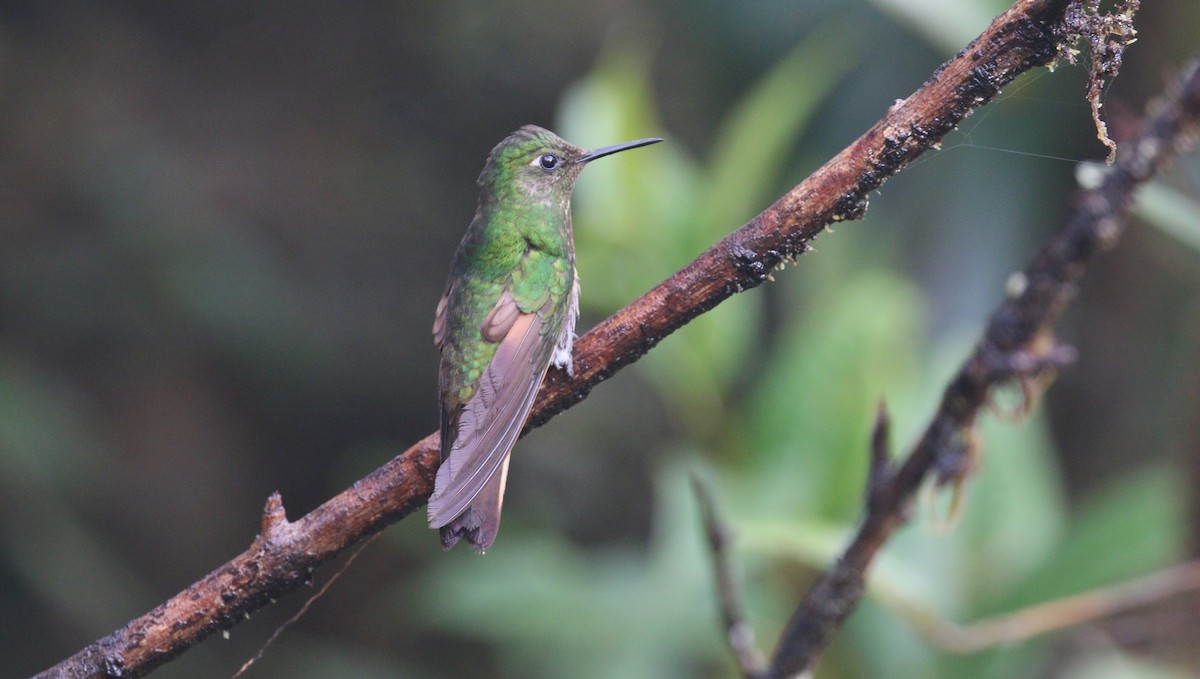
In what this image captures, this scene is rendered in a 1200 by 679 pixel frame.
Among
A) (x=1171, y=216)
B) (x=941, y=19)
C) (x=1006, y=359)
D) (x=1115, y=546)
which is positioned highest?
(x=941, y=19)

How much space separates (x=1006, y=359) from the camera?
5.19 ft

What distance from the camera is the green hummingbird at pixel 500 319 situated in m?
1.62

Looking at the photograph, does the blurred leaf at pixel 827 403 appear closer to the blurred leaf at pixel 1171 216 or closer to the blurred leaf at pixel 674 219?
the blurred leaf at pixel 674 219

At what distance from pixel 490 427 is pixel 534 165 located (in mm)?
939

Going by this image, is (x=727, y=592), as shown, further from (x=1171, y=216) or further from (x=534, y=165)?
(x=1171, y=216)

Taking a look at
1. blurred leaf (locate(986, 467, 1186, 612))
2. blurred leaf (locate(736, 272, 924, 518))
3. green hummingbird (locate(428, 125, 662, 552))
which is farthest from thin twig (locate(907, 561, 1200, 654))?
green hummingbird (locate(428, 125, 662, 552))

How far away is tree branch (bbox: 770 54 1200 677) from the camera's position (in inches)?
54.9

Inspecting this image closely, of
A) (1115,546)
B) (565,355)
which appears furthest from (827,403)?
(565,355)

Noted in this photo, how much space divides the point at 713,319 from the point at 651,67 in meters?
3.68

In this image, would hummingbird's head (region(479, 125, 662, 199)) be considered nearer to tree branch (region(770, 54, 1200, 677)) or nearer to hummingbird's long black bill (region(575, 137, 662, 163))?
hummingbird's long black bill (region(575, 137, 662, 163))

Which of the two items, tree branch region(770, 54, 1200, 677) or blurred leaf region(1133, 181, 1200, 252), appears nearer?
tree branch region(770, 54, 1200, 677)

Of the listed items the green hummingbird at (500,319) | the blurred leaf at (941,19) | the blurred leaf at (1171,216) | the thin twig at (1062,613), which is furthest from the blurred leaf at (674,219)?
the blurred leaf at (1171,216)

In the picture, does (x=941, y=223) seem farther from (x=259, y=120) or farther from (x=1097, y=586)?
(x=259, y=120)

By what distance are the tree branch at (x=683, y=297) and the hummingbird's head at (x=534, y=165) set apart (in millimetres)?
937
